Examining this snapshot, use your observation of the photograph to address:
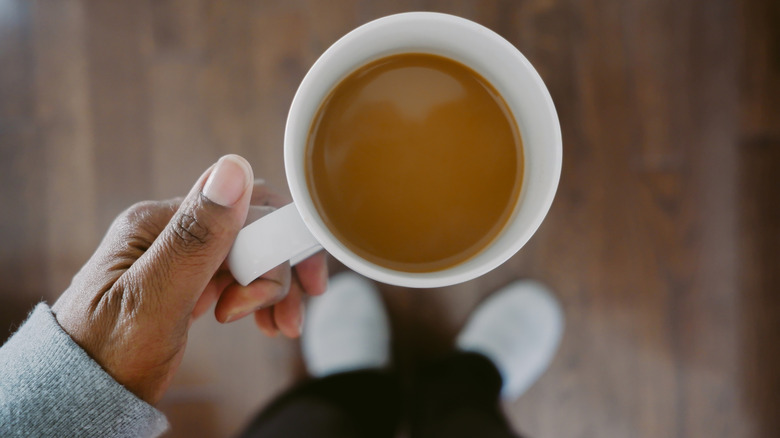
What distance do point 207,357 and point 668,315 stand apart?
1.19 m

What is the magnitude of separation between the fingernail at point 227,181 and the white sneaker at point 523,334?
34.8 inches

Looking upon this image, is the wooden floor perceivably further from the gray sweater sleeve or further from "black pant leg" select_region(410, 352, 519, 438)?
the gray sweater sleeve

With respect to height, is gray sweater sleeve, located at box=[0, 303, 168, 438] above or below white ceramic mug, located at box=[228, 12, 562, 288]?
below

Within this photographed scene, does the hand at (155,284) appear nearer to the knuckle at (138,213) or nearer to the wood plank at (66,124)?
the knuckle at (138,213)

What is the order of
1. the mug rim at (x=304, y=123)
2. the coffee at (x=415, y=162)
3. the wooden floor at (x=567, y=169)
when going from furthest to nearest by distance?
the wooden floor at (x=567, y=169) → the coffee at (x=415, y=162) → the mug rim at (x=304, y=123)

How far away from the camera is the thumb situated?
0.57 metres

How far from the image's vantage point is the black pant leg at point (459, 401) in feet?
3.51

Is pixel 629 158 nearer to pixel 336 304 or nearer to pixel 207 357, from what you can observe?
pixel 336 304

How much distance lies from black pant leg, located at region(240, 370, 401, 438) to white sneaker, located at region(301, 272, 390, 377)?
2.3 inches

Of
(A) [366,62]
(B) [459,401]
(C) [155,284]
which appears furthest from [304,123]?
(B) [459,401]

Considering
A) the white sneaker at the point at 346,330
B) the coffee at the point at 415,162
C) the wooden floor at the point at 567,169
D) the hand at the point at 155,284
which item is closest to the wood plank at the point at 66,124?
the wooden floor at the point at 567,169

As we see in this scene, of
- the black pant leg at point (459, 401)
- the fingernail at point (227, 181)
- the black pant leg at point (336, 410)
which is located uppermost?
the fingernail at point (227, 181)

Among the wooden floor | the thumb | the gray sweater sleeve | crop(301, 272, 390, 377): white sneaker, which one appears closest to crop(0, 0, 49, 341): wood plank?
the wooden floor

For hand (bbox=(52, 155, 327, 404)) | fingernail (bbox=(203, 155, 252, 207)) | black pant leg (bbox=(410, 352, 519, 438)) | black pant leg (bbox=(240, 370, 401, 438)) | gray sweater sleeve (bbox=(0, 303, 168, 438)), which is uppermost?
fingernail (bbox=(203, 155, 252, 207))
